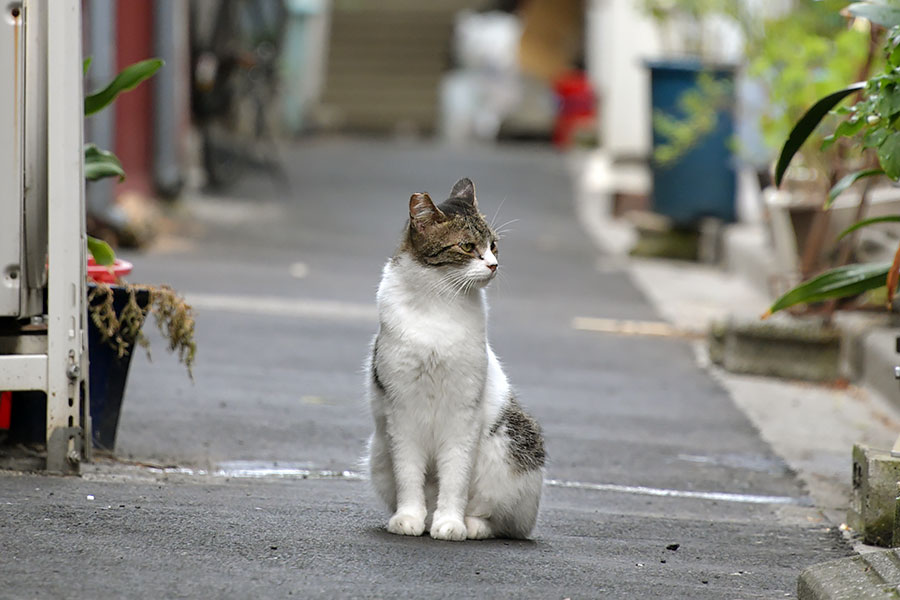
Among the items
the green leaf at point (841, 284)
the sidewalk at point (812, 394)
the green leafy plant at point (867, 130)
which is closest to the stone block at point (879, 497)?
the sidewalk at point (812, 394)

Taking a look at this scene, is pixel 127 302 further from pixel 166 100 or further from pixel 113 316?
pixel 166 100

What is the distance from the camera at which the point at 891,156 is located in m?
3.81

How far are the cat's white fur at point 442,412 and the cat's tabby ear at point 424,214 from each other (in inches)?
4.4

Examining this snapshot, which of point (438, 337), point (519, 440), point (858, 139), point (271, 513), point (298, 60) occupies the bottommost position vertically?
point (271, 513)

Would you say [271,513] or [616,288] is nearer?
[271,513]

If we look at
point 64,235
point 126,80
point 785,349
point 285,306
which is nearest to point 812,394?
point 785,349

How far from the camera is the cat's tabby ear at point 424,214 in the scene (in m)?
3.69

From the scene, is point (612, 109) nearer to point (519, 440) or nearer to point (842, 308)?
point (842, 308)

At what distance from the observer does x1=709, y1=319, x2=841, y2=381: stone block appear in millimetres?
6719

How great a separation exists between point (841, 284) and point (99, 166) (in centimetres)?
268

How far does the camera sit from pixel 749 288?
9477 millimetres

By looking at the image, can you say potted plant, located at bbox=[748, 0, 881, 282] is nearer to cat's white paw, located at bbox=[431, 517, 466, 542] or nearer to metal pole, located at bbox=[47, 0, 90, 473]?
cat's white paw, located at bbox=[431, 517, 466, 542]

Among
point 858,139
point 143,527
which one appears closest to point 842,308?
point 858,139

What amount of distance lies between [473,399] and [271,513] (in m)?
0.69
